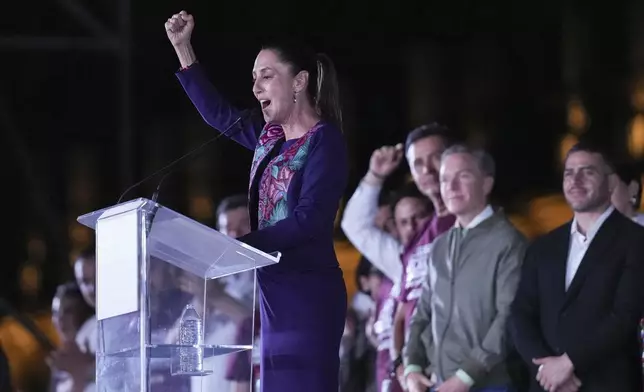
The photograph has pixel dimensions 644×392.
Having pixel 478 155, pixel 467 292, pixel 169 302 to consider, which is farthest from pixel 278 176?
pixel 478 155

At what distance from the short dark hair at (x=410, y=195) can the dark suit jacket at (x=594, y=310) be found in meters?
0.91

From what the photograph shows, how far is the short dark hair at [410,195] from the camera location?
5.14m

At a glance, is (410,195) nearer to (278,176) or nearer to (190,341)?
(278,176)

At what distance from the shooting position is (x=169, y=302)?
2900 mm

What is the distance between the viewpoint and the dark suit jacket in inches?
160

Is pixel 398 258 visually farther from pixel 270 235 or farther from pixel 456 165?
pixel 270 235

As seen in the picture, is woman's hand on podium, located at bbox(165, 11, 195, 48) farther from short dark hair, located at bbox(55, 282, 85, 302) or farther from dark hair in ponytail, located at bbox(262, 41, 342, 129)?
short dark hair, located at bbox(55, 282, 85, 302)

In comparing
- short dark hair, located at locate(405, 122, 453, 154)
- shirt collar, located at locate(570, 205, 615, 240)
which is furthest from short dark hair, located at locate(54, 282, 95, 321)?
shirt collar, located at locate(570, 205, 615, 240)

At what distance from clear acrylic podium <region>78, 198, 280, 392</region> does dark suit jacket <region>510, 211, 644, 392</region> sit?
4.67ft

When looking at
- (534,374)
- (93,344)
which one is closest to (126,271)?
(534,374)

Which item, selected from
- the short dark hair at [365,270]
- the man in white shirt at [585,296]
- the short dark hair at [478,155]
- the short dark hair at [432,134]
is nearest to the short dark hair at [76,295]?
the short dark hair at [365,270]

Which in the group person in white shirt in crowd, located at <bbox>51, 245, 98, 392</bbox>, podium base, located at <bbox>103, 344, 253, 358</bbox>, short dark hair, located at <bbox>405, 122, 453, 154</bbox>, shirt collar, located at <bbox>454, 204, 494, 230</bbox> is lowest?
podium base, located at <bbox>103, 344, 253, 358</bbox>

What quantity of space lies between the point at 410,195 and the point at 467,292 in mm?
895

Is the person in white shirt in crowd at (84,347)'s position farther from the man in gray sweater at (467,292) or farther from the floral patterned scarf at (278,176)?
the floral patterned scarf at (278,176)
